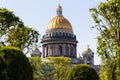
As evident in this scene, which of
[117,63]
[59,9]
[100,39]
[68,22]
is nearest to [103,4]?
[100,39]

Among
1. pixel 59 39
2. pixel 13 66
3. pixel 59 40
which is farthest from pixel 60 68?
pixel 13 66

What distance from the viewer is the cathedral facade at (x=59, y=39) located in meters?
119

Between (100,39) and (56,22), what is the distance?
78748mm

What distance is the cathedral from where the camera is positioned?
119481 millimetres

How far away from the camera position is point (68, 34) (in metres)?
121

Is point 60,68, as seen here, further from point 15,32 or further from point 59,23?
point 59,23

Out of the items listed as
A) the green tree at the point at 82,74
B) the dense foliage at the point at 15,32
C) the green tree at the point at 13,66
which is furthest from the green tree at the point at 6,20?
the green tree at the point at 13,66

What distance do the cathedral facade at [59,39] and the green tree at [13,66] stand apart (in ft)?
307

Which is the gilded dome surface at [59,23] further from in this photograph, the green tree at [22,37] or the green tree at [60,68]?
the green tree at [22,37]

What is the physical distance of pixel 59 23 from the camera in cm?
11862

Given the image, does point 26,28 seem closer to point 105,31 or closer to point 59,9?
point 105,31

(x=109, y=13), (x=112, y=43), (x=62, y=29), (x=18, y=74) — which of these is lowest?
(x=18, y=74)

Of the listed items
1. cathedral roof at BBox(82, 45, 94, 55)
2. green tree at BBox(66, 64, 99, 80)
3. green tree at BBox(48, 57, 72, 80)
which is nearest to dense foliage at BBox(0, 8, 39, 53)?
green tree at BBox(66, 64, 99, 80)

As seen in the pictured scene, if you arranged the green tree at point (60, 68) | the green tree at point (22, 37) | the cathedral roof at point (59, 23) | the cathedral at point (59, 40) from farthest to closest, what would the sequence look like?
the cathedral at point (59, 40), the cathedral roof at point (59, 23), the green tree at point (60, 68), the green tree at point (22, 37)
